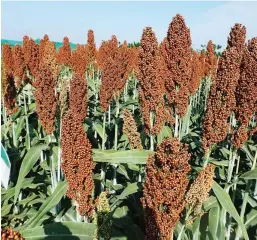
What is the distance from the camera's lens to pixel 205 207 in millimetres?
3209

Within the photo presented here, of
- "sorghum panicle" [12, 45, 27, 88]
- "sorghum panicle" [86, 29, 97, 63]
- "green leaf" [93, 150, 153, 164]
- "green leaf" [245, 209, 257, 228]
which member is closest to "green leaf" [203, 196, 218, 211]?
"green leaf" [245, 209, 257, 228]

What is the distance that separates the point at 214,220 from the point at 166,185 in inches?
54.4

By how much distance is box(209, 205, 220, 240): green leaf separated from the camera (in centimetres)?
299

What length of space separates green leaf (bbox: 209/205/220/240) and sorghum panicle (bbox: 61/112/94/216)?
3.70 ft

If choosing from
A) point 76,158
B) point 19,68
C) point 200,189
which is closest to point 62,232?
point 76,158

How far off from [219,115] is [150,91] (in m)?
0.74

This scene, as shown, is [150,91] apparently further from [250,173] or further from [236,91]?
[250,173]

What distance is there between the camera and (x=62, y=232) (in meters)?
2.82

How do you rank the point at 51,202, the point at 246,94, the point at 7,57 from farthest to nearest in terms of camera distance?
the point at 7,57
the point at 246,94
the point at 51,202

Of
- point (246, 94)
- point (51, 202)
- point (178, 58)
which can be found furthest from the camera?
point (178, 58)

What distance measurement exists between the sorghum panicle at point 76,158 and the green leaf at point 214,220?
1127 millimetres

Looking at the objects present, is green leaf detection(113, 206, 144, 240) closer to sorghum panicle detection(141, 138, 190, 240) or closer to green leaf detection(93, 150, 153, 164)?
green leaf detection(93, 150, 153, 164)

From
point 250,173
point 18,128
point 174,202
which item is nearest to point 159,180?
point 174,202

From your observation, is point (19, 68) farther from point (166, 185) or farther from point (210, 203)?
point (166, 185)
